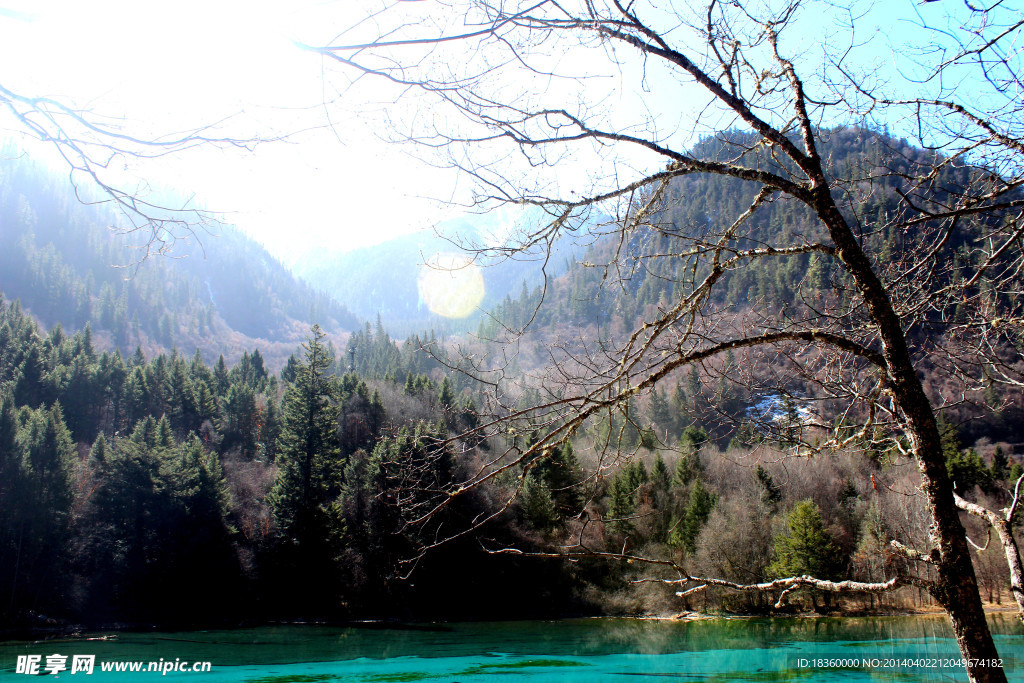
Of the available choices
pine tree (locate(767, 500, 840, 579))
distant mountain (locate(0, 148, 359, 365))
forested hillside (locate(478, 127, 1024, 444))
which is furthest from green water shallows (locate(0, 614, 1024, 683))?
Result: distant mountain (locate(0, 148, 359, 365))

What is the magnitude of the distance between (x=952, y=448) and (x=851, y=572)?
26.4m

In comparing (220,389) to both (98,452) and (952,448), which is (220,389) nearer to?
(98,452)

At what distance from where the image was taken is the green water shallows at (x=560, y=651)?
1922 cm

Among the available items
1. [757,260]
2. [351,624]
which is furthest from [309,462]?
[757,260]

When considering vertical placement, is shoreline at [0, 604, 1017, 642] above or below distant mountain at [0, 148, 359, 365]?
below

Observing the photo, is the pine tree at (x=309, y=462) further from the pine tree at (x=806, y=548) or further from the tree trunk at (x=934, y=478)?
the tree trunk at (x=934, y=478)

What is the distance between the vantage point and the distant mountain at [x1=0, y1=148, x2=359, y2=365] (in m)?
135

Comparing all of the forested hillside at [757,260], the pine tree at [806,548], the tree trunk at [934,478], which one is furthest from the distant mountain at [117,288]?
the tree trunk at [934,478]

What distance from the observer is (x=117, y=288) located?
14638 centimetres

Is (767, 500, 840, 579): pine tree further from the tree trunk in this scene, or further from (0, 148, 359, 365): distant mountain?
(0, 148, 359, 365): distant mountain

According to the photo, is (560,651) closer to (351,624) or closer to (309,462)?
(351,624)

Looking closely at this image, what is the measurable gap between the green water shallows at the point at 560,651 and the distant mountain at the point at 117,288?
106 metres

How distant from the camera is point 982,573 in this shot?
77.1 ft

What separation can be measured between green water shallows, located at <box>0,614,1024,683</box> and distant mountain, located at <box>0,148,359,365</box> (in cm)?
10626
